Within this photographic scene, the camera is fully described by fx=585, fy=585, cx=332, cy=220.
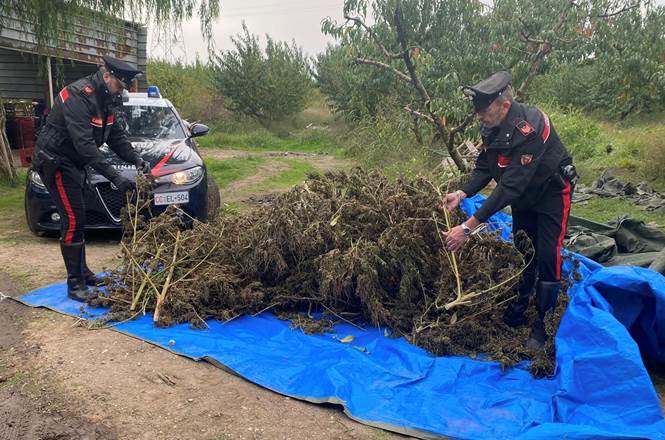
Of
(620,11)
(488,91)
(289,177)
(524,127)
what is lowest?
(289,177)

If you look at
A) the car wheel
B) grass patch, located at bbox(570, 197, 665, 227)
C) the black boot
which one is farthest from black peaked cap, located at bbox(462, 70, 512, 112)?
grass patch, located at bbox(570, 197, 665, 227)

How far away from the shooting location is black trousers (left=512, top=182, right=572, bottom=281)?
13.1 feet

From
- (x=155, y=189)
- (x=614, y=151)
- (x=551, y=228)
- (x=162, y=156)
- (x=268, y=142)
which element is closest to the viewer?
(x=551, y=228)

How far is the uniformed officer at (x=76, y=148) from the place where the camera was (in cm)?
479

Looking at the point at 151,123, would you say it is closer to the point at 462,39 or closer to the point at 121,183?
the point at 121,183

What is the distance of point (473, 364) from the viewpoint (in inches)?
151

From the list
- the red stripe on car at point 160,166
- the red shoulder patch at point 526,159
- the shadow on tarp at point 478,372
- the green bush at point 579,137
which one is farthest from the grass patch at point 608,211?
the red stripe on car at point 160,166

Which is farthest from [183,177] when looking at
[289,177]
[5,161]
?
[289,177]

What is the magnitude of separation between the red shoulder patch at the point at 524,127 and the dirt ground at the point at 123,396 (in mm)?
1799

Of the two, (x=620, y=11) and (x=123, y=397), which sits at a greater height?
(x=620, y=11)

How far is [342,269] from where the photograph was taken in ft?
14.2

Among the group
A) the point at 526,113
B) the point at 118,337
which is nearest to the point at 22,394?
the point at 118,337

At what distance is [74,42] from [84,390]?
33.7 feet

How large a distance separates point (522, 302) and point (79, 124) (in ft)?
12.4
